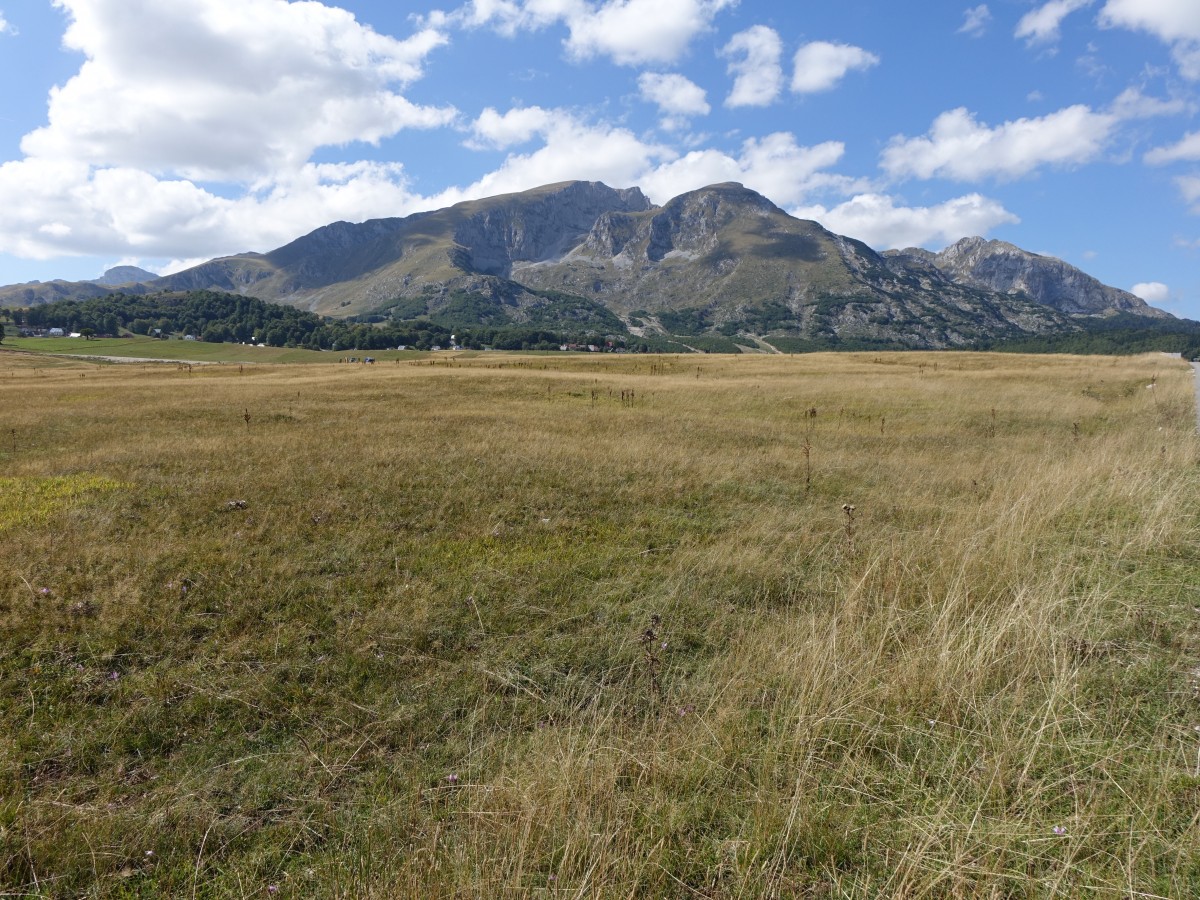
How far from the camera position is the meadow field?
13.1 ft

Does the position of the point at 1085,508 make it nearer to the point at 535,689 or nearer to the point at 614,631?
the point at 614,631

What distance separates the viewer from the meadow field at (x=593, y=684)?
158 inches

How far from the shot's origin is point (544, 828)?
4.23m

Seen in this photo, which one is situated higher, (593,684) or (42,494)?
(42,494)

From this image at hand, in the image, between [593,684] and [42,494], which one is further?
[42,494]

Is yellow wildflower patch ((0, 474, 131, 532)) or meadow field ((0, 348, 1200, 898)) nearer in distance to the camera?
meadow field ((0, 348, 1200, 898))

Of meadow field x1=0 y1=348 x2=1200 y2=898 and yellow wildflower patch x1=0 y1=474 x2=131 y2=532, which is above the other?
yellow wildflower patch x1=0 y1=474 x2=131 y2=532

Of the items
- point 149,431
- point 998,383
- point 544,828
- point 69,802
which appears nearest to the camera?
point 544,828

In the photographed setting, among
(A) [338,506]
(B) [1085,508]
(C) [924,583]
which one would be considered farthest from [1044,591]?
(A) [338,506]

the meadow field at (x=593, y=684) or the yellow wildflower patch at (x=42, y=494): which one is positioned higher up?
the yellow wildflower patch at (x=42, y=494)

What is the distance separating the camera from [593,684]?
22.1 feet

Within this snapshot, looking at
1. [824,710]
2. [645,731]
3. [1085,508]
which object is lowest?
[645,731]

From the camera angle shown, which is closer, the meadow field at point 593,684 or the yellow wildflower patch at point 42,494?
the meadow field at point 593,684

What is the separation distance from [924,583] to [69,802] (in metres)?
9.39
